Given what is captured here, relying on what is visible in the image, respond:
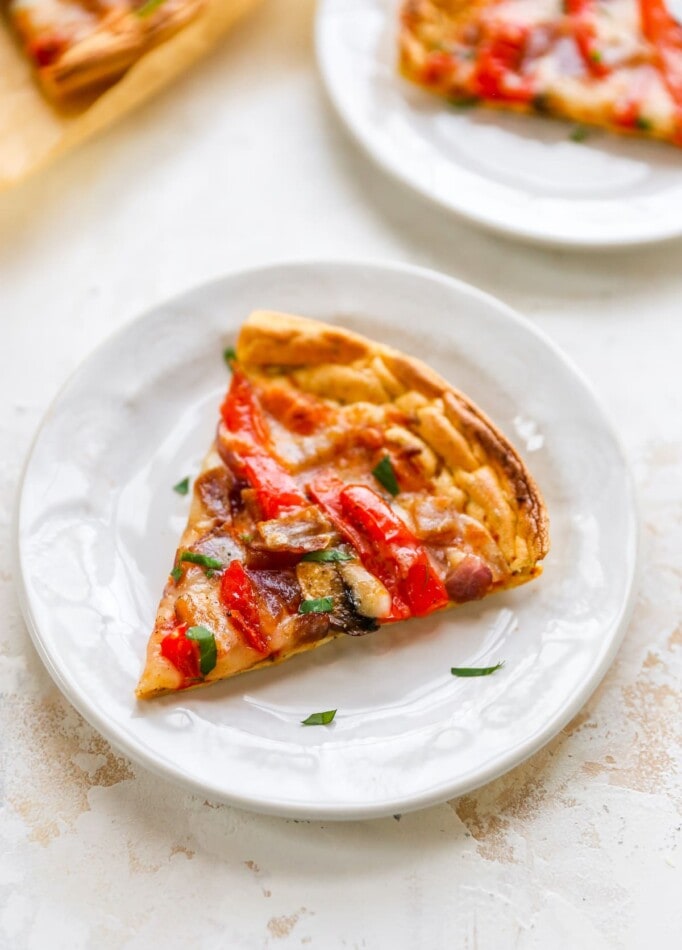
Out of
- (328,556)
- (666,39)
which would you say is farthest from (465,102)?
(328,556)

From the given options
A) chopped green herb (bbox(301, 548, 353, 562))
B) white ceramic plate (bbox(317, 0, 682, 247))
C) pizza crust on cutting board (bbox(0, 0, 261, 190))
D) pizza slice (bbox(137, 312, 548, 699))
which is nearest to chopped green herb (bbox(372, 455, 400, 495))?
pizza slice (bbox(137, 312, 548, 699))

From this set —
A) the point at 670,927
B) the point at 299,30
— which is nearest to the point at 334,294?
the point at 299,30

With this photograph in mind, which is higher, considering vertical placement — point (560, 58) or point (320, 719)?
point (560, 58)

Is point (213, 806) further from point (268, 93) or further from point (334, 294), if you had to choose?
point (268, 93)

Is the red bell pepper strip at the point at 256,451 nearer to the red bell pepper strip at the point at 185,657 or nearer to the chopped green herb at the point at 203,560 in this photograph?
the chopped green herb at the point at 203,560

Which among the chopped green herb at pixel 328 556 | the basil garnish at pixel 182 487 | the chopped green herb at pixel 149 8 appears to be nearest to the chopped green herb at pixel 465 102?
the chopped green herb at pixel 149 8

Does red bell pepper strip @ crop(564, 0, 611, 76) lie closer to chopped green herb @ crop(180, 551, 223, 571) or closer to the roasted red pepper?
the roasted red pepper

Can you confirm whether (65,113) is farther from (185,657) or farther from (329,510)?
(185,657)
